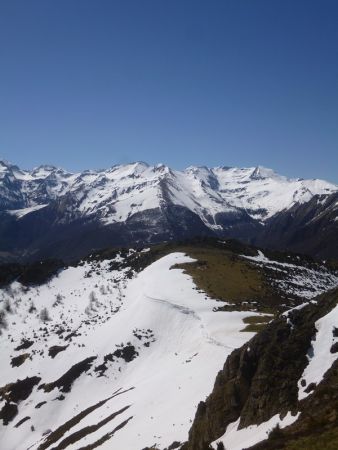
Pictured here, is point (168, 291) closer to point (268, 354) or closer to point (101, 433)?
point (101, 433)

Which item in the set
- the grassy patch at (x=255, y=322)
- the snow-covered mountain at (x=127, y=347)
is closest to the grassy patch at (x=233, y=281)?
the snow-covered mountain at (x=127, y=347)

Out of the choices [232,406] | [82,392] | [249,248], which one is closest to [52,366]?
[82,392]

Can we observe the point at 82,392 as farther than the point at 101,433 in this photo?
Yes

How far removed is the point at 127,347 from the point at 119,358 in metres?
2.35

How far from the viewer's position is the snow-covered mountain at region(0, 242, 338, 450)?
4797cm

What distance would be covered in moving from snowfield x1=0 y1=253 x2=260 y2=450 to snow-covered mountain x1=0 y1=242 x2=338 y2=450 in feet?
0.71

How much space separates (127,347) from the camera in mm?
81562

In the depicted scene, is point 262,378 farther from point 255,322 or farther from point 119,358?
point 119,358

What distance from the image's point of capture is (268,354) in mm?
31828

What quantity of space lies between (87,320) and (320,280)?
6199cm

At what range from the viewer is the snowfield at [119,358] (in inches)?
1857

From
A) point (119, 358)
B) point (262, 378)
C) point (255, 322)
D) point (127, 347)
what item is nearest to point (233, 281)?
point (127, 347)

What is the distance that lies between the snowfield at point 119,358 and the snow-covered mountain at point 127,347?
22 centimetres

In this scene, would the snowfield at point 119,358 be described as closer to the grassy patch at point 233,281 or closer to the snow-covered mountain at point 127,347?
the snow-covered mountain at point 127,347
